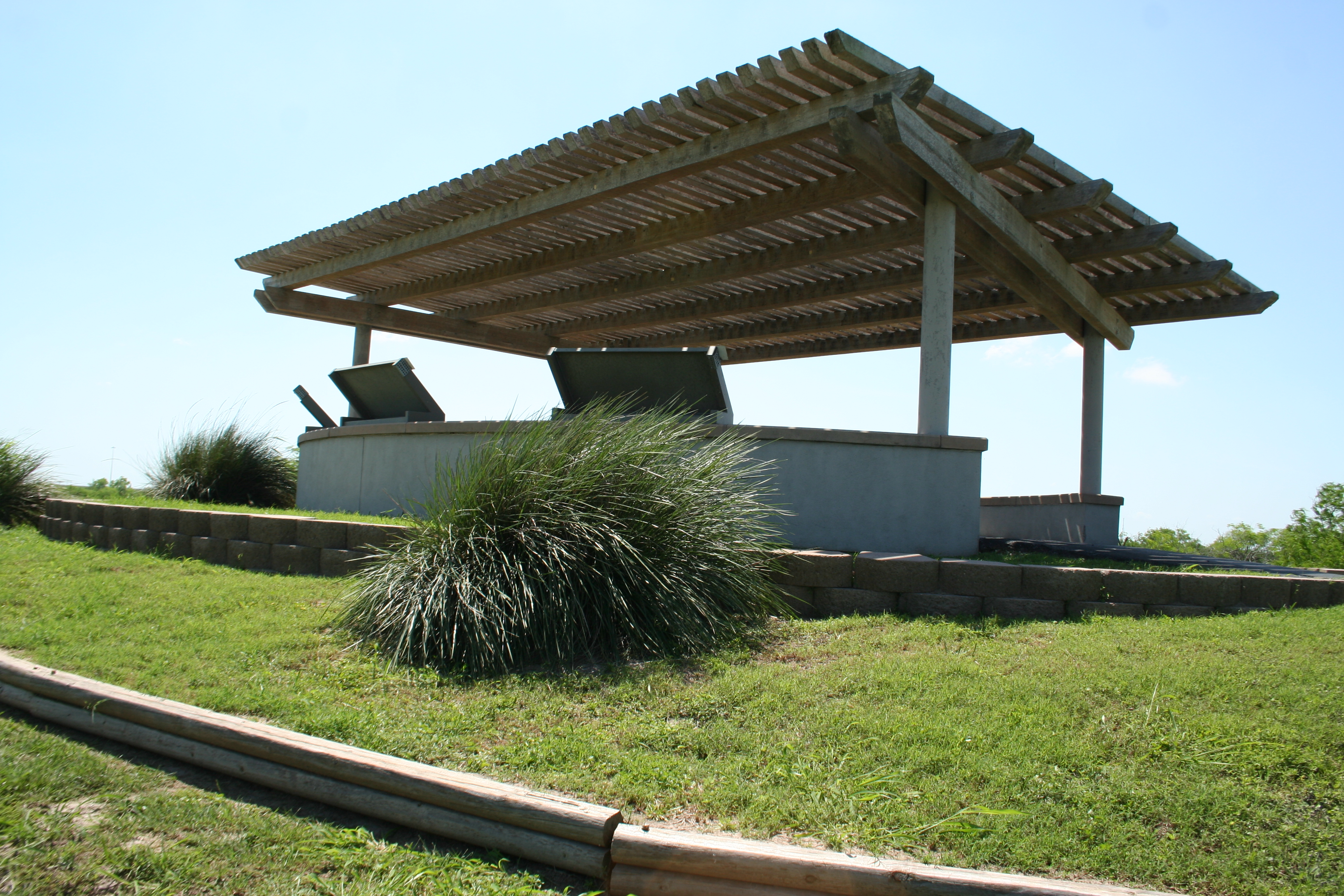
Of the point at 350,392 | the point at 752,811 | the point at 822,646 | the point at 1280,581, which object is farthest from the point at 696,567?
Result: the point at 350,392

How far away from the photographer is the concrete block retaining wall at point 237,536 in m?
6.40

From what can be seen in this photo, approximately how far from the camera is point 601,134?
7.54 m

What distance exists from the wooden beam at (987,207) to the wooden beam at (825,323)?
2.99ft

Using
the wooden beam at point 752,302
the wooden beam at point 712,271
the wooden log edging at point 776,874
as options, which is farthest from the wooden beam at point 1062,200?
the wooden log edging at point 776,874

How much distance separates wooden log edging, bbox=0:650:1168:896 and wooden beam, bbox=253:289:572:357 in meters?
9.39

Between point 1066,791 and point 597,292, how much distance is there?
10426 millimetres

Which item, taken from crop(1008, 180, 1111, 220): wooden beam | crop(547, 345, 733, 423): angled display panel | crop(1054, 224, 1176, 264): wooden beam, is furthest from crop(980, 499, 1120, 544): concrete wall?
crop(547, 345, 733, 423): angled display panel

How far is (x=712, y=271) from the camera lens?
35.9ft

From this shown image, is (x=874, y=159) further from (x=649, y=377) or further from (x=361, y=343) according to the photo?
(x=361, y=343)

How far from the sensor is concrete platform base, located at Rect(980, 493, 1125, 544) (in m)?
9.66

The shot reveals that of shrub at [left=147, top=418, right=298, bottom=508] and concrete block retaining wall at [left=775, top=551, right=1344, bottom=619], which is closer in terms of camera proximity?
concrete block retaining wall at [left=775, top=551, right=1344, bottom=619]

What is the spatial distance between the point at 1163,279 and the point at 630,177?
5.59 metres

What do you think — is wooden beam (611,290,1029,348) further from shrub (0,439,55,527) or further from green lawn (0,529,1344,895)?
shrub (0,439,55,527)

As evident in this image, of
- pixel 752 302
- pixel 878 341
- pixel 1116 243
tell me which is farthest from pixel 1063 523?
pixel 752 302
